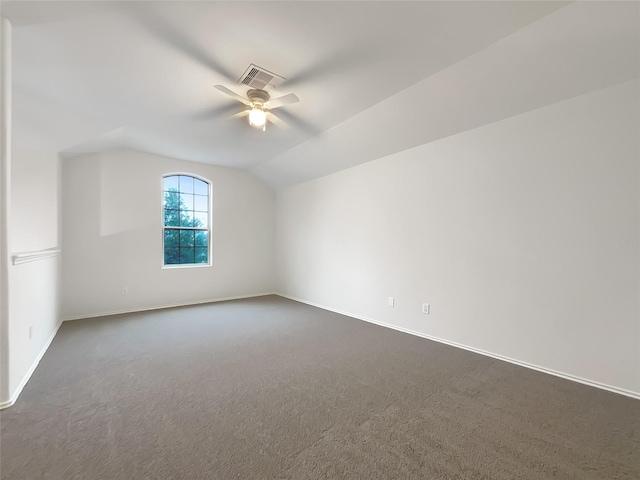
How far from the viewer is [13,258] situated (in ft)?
6.83

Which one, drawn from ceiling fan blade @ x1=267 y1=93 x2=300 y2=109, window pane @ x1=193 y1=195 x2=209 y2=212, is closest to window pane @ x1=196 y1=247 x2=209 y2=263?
window pane @ x1=193 y1=195 x2=209 y2=212

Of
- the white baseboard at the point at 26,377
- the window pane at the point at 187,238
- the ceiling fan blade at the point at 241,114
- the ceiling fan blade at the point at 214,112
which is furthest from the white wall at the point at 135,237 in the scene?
the ceiling fan blade at the point at 241,114

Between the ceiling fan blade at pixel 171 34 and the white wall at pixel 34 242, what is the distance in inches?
82.9

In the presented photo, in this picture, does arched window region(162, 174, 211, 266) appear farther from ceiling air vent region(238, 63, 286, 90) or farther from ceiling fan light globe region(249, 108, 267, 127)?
ceiling air vent region(238, 63, 286, 90)

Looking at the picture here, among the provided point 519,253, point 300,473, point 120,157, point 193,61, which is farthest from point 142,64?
point 519,253

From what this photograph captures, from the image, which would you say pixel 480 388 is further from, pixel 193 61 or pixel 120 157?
pixel 120 157

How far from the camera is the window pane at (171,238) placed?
Result: 5.10 metres

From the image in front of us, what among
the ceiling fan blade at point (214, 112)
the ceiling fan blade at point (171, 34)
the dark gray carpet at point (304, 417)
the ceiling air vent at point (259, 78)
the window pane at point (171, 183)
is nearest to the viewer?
the dark gray carpet at point (304, 417)

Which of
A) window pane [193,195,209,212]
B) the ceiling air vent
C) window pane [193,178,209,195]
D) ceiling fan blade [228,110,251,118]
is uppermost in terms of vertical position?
ceiling fan blade [228,110,251,118]

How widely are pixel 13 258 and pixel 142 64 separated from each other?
6.05 ft

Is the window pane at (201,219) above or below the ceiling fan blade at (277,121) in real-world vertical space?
below

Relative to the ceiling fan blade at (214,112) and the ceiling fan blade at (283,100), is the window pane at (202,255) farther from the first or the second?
the ceiling fan blade at (283,100)

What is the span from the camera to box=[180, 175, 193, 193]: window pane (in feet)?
17.3

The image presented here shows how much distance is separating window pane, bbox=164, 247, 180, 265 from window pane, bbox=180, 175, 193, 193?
1111mm
